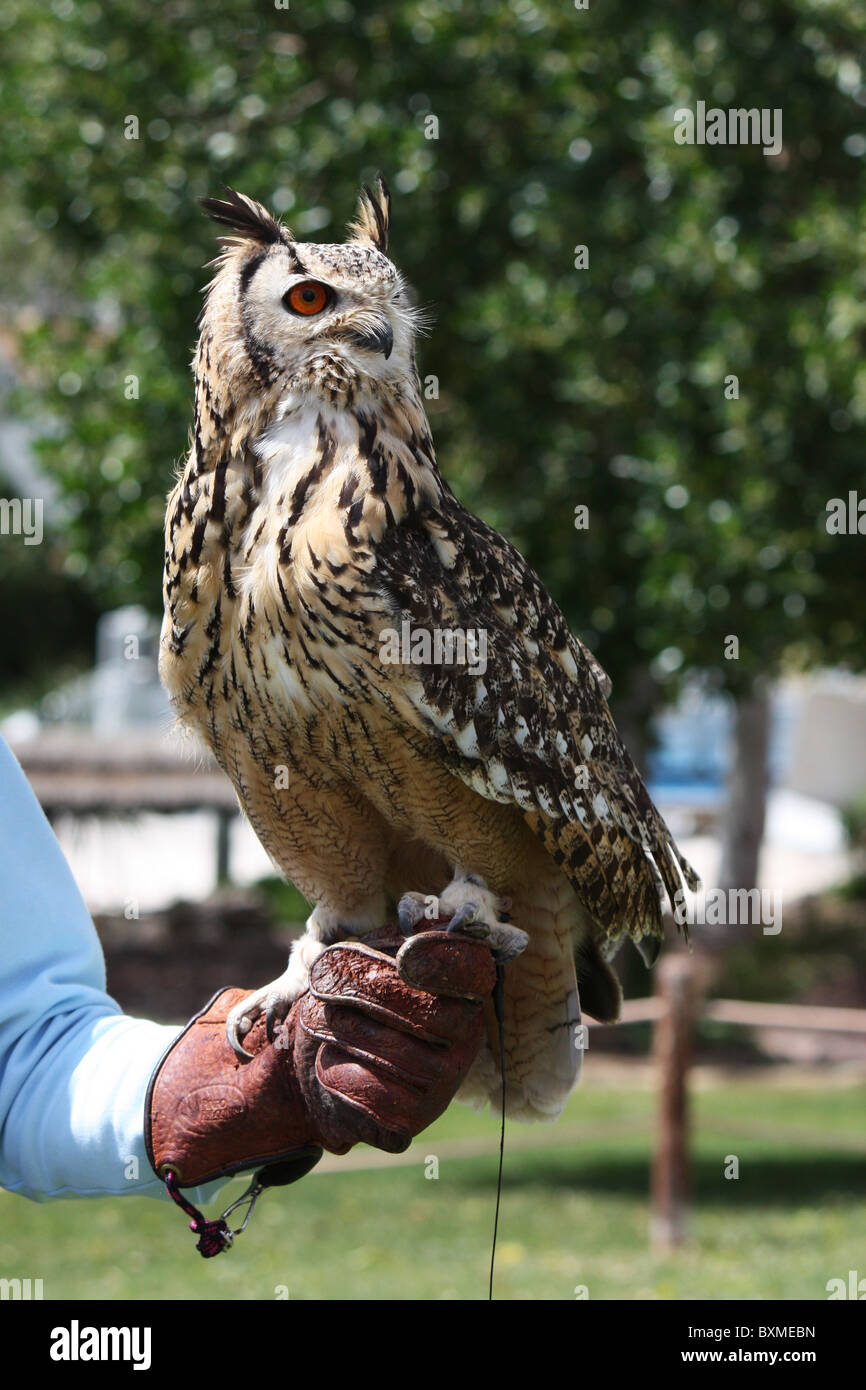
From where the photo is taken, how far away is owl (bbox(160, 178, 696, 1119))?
2469mm

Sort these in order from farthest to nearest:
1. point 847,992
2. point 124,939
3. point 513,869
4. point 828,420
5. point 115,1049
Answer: point 124,939, point 847,992, point 828,420, point 513,869, point 115,1049

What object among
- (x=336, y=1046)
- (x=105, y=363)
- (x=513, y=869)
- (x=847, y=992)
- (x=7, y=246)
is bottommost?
(x=847, y=992)

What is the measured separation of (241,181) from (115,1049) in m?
6.64

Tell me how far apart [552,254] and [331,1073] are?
640 centimetres

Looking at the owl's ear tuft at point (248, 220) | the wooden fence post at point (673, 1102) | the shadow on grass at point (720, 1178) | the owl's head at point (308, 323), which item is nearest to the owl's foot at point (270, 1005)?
the owl's head at point (308, 323)

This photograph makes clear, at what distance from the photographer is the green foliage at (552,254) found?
7.13 metres

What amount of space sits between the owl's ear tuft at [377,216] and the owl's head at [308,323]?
0.60 feet

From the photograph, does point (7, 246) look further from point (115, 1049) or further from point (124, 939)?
point (115, 1049)

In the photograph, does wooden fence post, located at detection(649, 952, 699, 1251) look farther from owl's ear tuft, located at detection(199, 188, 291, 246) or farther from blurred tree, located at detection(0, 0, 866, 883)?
owl's ear tuft, located at detection(199, 188, 291, 246)

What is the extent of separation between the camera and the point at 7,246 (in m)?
29.1

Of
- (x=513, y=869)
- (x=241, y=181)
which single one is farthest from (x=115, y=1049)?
(x=241, y=181)

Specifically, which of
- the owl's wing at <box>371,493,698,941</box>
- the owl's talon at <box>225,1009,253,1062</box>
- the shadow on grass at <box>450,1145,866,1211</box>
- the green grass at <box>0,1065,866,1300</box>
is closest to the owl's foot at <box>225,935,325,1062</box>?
the owl's talon at <box>225,1009,253,1062</box>

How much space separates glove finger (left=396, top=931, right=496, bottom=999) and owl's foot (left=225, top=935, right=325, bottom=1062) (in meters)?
0.27
